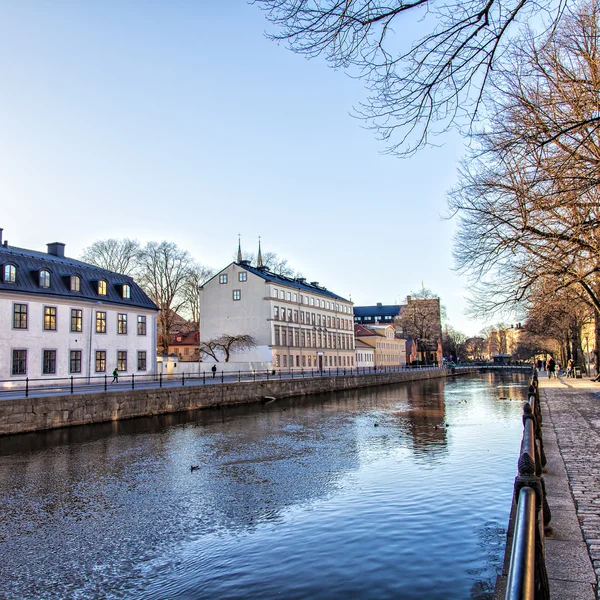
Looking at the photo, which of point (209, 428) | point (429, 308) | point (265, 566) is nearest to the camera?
point (265, 566)

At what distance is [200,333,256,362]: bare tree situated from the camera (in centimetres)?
5669

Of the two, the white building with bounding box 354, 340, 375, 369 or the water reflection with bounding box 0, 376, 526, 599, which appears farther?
the white building with bounding box 354, 340, 375, 369

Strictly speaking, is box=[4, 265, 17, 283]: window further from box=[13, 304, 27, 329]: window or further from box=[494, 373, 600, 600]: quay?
box=[494, 373, 600, 600]: quay

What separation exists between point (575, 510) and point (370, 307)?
131m

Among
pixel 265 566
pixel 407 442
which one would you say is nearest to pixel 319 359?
pixel 407 442

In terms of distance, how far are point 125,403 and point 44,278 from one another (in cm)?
1208

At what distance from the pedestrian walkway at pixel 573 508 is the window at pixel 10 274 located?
93.2 ft

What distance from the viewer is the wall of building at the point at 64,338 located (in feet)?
100

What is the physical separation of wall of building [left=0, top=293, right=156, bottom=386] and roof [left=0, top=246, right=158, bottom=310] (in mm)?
446

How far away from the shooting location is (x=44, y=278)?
33.4 m

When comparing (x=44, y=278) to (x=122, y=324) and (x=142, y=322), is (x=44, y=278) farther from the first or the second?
(x=142, y=322)

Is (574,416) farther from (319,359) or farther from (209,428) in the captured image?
(319,359)

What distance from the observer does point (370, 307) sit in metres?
136

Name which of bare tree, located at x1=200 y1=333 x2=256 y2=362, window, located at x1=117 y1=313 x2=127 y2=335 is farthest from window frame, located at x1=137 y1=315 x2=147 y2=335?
bare tree, located at x1=200 y1=333 x2=256 y2=362
